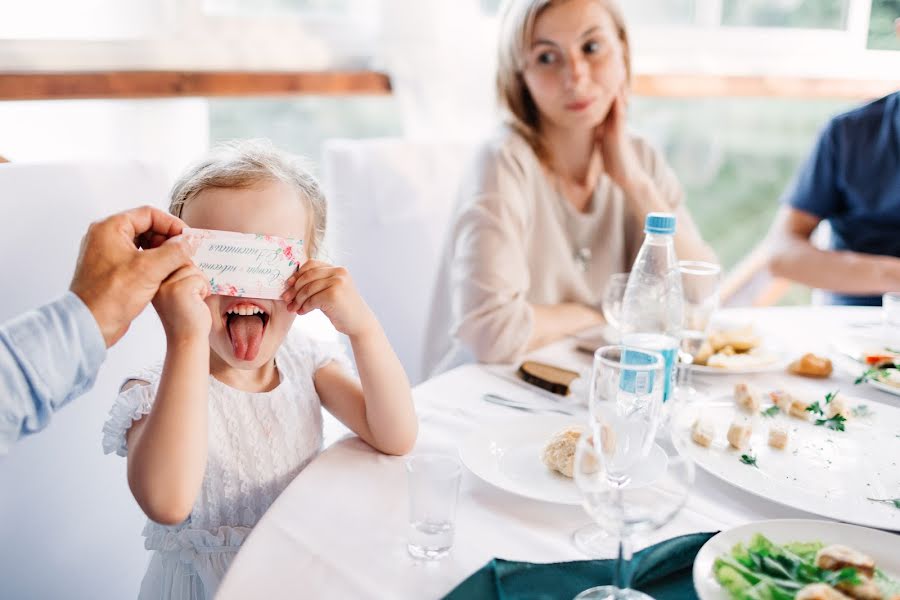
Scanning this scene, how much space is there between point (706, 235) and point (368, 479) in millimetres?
4662

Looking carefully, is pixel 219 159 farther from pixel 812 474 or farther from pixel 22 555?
pixel 812 474

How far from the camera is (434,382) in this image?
1.28 metres

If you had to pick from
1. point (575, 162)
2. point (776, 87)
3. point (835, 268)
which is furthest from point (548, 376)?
point (776, 87)

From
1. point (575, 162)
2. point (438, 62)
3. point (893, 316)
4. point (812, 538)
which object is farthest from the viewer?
point (438, 62)

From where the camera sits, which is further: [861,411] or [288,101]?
[288,101]

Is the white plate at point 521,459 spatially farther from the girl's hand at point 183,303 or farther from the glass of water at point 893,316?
the glass of water at point 893,316

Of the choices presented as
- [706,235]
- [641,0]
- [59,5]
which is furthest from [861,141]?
[706,235]

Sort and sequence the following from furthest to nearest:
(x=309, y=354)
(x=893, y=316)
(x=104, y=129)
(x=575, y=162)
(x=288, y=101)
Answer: (x=288, y=101), (x=104, y=129), (x=575, y=162), (x=893, y=316), (x=309, y=354)

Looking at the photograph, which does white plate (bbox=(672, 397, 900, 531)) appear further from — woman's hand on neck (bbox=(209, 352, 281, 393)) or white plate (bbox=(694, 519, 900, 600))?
woman's hand on neck (bbox=(209, 352, 281, 393))

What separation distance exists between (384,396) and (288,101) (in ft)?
8.49

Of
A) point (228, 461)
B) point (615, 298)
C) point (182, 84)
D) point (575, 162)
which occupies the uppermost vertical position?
point (182, 84)

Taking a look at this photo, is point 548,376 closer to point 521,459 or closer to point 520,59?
point 521,459

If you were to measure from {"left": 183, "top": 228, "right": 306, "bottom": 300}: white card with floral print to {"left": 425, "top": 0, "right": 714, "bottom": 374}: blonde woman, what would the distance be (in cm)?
63

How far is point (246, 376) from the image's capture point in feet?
3.94
